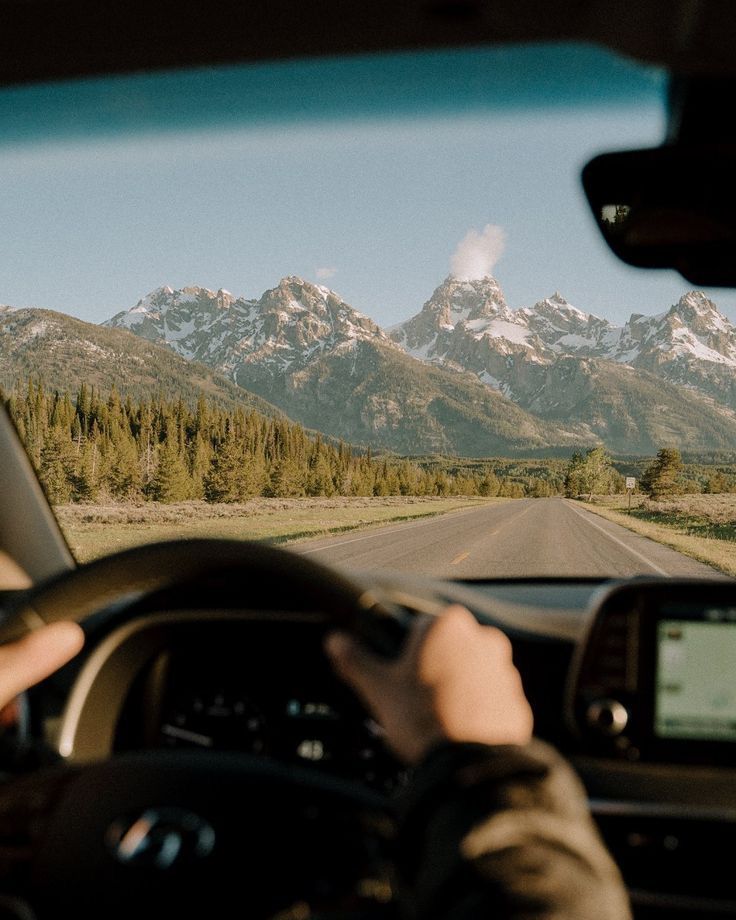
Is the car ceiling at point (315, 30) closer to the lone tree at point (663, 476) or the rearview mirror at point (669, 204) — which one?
the rearview mirror at point (669, 204)

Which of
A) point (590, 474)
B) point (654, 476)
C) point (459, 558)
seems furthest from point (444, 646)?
point (459, 558)

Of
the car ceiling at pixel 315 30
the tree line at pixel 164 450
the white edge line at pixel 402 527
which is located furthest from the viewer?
the white edge line at pixel 402 527

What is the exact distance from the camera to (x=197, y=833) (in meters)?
1.43

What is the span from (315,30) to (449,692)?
4752 mm

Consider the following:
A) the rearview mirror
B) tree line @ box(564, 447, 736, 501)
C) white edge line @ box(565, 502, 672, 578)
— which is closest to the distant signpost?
tree line @ box(564, 447, 736, 501)

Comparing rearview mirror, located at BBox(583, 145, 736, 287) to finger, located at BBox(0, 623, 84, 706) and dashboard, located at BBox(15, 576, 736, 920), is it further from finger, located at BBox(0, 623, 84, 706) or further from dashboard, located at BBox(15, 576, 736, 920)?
finger, located at BBox(0, 623, 84, 706)

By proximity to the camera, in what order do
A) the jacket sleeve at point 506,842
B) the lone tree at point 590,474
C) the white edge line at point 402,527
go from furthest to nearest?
the white edge line at point 402,527 < the lone tree at point 590,474 < the jacket sleeve at point 506,842

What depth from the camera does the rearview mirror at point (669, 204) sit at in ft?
8.00

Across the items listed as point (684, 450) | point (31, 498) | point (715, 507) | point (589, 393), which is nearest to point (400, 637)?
point (31, 498)

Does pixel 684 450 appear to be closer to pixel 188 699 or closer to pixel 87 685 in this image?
pixel 188 699

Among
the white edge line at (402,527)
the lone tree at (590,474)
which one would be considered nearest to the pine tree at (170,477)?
the lone tree at (590,474)

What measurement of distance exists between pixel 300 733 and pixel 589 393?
14.4m

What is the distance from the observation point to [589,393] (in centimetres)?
1616

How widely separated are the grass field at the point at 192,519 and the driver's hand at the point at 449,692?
79cm
